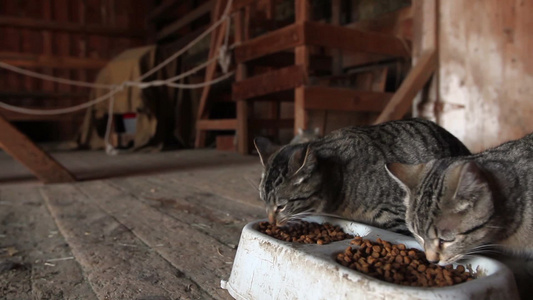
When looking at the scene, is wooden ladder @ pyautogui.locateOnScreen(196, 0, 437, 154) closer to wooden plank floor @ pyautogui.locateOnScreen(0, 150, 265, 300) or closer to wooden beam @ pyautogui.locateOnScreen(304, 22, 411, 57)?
wooden beam @ pyautogui.locateOnScreen(304, 22, 411, 57)

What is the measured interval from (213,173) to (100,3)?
7.70 m

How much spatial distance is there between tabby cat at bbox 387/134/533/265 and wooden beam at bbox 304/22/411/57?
8.56 ft

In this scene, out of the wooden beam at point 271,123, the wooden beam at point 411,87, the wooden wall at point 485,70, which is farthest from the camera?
the wooden beam at point 271,123

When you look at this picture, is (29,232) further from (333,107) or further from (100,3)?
(100,3)

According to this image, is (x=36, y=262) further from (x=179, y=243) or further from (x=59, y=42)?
(x=59, y=42)

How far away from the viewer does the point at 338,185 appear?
1586mm

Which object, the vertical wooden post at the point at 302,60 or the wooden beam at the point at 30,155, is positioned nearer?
the wooden beam at the point at 30,155

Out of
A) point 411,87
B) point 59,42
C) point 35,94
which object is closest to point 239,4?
point 411,87

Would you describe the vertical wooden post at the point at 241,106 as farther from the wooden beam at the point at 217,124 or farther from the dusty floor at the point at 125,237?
the dusty floor at the point at 125,237

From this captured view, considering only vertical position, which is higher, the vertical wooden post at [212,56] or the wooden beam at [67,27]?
the wooden beam at [67,27]

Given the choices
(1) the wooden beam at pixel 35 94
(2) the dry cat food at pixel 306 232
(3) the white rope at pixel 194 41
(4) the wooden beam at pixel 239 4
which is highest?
(4) the wooden beam at pixel 239 4

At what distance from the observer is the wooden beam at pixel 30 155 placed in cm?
285

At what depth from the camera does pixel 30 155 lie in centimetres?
301

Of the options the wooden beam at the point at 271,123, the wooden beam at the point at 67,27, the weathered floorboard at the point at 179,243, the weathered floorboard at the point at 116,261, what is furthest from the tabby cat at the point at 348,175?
the wooden beam at the point at 67,27
